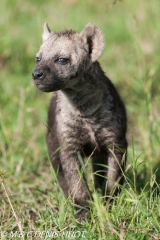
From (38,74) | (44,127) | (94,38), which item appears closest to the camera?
(38,74)

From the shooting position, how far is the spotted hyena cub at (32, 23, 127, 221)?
454 centimetres

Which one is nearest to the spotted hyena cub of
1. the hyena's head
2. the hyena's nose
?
the hyena's head

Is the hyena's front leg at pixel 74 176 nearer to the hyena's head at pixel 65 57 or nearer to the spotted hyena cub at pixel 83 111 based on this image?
the spotted hyena cub at pixel 83 111

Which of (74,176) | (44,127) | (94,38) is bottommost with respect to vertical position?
(74,176)

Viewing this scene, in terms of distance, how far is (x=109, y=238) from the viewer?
3.73 metres

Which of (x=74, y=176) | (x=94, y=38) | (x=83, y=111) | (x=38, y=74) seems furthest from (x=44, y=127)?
(x=38, y=74)

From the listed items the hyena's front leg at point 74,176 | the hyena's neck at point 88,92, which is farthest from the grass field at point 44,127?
the hyena's neck at point 88,92

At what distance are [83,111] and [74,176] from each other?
0.60m

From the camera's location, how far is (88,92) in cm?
468

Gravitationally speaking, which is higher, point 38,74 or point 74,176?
point 38,74

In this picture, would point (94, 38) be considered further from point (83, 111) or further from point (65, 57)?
point (83, 111)

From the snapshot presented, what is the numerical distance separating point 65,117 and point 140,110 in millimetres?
2795

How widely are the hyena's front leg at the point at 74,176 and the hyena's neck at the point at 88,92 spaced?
380mm

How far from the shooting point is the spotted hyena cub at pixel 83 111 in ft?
14.9
